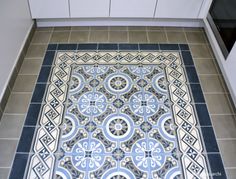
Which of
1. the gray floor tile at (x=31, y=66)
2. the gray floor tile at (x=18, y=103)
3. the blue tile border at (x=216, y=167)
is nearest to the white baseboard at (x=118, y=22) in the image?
the gray floor tile at (x=31, y=66)

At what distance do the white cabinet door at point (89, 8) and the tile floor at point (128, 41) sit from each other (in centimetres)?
16

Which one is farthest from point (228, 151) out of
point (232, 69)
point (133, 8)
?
point (133, 8)

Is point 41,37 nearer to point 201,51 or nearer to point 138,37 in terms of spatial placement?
point 138,37

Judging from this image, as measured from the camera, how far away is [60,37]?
1987 mm

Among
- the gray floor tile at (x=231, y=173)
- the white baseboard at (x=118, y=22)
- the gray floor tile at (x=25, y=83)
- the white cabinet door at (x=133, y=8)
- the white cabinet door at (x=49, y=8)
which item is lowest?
the gray floor tile at (x=231, y=173)

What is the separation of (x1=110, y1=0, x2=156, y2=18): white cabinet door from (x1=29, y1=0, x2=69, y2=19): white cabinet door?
0.40 m

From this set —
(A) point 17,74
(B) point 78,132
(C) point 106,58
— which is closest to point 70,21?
(C) point 106,58

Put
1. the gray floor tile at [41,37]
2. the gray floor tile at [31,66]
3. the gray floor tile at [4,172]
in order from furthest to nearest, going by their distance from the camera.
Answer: the gray floor tile at [41,37] < the gray floor tile at [31,66] < the gray floor tile at [4,172]

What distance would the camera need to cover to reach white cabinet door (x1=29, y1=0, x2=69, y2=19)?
1.84m

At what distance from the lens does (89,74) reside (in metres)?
1.71

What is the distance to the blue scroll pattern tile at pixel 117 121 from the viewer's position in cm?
127

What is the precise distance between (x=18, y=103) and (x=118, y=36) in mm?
1002

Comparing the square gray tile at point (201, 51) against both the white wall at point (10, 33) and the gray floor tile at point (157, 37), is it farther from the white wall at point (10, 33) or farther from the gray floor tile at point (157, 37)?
the white wall at point (10, 33)

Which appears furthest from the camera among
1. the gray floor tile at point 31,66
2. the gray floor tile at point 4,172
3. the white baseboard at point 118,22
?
the white baseboard at point 118,22
